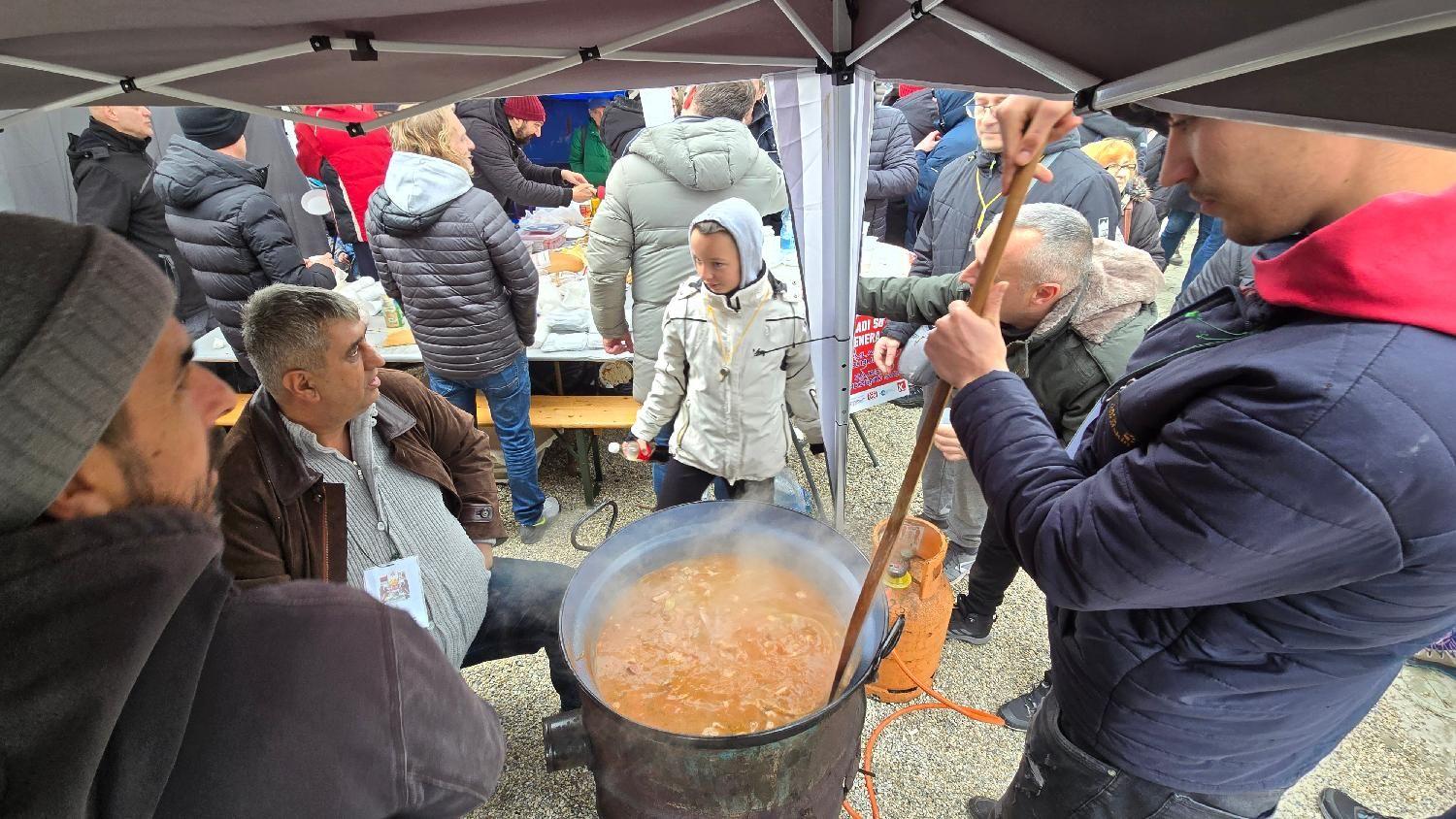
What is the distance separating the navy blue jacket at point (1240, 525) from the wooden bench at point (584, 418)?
304 centimetres

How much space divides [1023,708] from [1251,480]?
2386 millimetres

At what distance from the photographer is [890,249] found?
5090 mm

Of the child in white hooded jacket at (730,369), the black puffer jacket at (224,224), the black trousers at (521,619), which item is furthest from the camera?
the black puffer jacket at (224,224)

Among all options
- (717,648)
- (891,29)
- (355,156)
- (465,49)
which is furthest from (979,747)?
(355,156)

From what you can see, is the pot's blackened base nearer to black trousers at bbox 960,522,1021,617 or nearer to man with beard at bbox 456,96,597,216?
black trousers at bbox 960,522,1021,617

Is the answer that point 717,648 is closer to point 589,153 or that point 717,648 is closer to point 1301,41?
point 1301,41

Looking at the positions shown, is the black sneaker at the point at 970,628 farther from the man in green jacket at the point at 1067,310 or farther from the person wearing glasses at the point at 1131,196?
the person wearing glasses at the point at 1131,196

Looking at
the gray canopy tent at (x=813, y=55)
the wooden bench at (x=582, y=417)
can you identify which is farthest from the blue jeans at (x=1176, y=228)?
the wooden bench at (x=582, y=417)

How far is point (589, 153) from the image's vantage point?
25.1 ft

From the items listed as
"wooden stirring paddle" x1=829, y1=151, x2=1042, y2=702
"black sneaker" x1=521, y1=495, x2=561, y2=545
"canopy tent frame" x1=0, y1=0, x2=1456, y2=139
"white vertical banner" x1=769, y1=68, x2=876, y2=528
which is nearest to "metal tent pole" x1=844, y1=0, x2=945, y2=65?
"canopy tent frame" x1=0, y1=0, x2=1456, y2=139

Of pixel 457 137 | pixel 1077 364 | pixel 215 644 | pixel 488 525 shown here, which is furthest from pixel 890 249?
pixel 215 644

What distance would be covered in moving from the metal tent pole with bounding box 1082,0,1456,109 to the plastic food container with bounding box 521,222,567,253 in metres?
4.93

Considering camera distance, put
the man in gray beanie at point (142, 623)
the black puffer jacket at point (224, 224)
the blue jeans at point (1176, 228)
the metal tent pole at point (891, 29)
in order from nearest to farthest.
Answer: the man in gray beanie at point (142, 623) < the metal tent pole at point (891, 29) < the black puffer jacket at point (224, 224) < the blue jeans at point (1176, 228)

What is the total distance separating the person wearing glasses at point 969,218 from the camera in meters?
3.49
